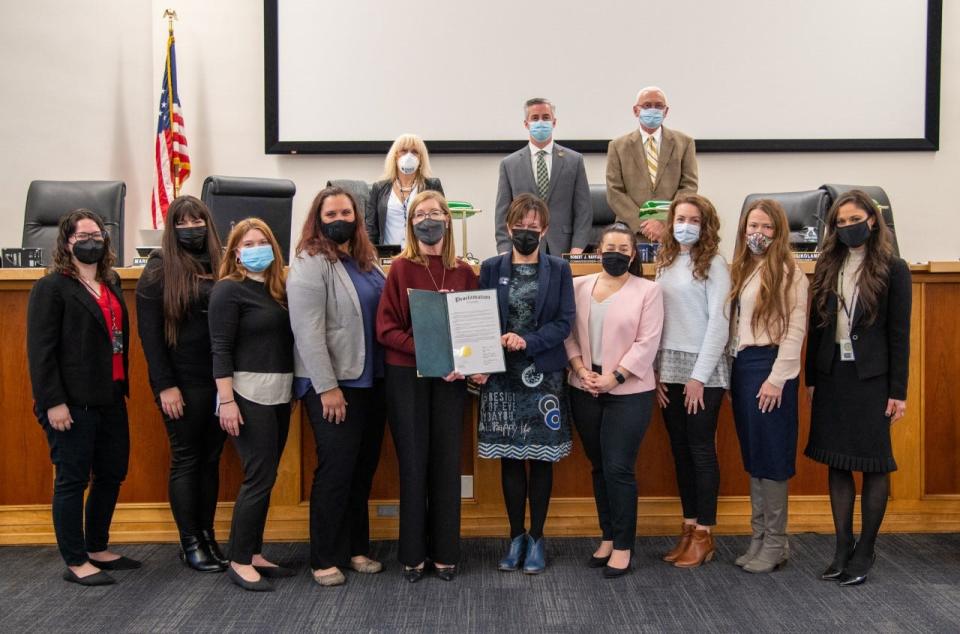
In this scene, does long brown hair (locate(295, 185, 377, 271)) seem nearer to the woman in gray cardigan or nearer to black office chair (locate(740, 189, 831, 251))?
the woman in gray cardigan

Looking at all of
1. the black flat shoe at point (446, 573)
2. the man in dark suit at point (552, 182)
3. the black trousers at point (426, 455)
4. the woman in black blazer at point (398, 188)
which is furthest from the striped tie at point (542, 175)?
the black flat shoe at point (446, 573)

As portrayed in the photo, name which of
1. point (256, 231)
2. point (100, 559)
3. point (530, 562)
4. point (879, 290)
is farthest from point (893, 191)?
point (100, 559)

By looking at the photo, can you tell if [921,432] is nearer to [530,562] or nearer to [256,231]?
[530,562]

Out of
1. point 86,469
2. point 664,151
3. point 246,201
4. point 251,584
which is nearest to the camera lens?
point 251,584

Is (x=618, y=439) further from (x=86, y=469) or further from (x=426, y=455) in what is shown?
(x=86, y=469)

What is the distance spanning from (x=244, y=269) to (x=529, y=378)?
1137 millimetres

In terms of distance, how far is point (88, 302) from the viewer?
289 cm

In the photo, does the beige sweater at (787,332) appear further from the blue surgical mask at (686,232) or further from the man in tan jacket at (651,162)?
the man in tan jacket at (651,162)

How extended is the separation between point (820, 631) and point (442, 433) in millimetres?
1409

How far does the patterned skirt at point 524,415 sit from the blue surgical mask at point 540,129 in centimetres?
139

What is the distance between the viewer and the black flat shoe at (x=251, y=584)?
9.30 feet

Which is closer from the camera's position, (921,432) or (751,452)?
(751,452)

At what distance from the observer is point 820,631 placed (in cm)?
246

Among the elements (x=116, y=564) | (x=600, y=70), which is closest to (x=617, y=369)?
(x=116, y=564)
